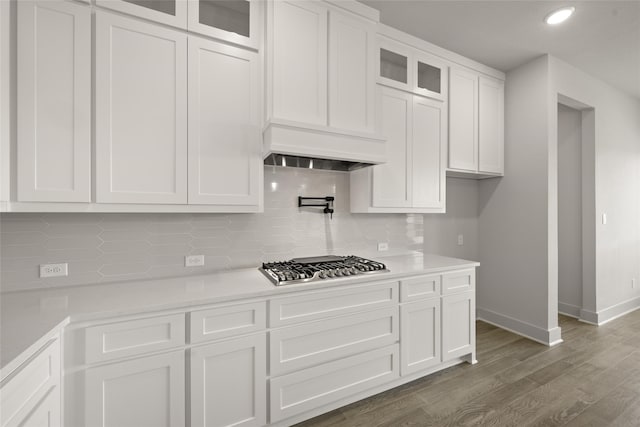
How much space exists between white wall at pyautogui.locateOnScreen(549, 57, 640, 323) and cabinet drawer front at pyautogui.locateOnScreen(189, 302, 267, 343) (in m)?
3.64

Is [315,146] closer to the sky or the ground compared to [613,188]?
closer to the sky

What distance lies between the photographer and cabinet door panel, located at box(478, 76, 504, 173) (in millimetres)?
3000

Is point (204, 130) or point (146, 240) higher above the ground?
point (204, 130)

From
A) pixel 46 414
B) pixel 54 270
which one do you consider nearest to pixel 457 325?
pixel 46 414

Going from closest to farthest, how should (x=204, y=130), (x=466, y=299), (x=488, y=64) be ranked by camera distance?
(x=204, y=130) → (x=466, y=299) → (x=488, y=64)

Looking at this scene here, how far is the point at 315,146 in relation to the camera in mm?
1827

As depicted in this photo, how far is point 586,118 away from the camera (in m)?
3.36

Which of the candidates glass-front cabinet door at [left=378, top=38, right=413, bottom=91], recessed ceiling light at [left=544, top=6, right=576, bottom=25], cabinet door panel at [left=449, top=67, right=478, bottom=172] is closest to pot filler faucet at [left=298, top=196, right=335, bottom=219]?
glass-front cabinet door at [left=378, top=38, right=413, bottom=91]

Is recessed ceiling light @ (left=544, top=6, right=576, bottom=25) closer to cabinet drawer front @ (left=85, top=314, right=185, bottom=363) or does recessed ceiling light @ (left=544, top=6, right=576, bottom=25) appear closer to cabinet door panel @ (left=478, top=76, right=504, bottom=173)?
cabinet door panel @ (left=478, top=76, right=504, bottom=173)

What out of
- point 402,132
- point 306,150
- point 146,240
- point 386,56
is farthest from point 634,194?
point 146,240

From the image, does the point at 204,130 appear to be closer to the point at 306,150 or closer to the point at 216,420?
the point at 306,150

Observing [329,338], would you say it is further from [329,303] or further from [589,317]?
[589,317]

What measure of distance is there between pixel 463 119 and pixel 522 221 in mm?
1315

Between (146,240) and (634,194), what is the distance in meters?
6.02
